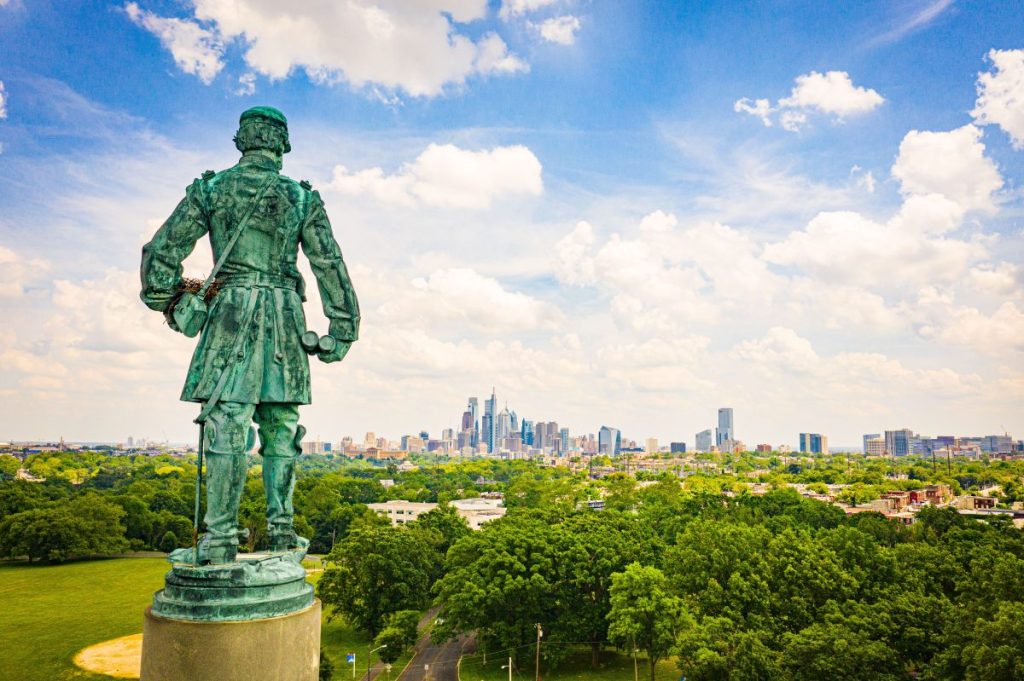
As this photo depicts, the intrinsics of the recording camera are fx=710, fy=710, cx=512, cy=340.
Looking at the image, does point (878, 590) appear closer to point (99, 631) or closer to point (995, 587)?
point (995, 587)

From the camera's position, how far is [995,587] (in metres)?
21.0

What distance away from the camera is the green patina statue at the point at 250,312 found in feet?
17.5

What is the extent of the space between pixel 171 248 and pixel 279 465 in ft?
6.20

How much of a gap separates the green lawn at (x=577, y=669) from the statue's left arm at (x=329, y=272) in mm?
28909

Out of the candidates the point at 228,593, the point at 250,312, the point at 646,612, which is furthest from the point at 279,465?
the point at 646,612

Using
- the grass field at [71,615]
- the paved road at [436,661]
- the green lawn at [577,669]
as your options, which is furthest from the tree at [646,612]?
the grass field at [71,615]

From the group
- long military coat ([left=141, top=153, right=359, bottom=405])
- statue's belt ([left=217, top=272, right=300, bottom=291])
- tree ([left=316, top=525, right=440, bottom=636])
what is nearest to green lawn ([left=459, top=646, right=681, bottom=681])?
tree ([left=316, top=525, right=440, bottom=636])

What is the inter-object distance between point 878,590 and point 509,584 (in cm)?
1433

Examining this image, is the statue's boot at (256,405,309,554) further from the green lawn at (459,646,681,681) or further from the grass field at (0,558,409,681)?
the grass field at (0,558,409,681)

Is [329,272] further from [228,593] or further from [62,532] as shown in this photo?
[62,532]

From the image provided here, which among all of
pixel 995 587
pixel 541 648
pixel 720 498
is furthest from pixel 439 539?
pixel 995 587

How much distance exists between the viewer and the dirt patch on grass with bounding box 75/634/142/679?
28.8 meters

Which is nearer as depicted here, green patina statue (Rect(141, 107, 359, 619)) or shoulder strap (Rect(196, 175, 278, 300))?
green patina statue (Rect(141, 107, 359, 619))

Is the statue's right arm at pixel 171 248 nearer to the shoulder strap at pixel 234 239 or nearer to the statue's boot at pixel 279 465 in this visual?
the shoulder strap at pixel 234 239
